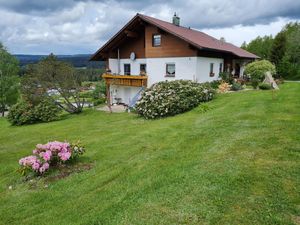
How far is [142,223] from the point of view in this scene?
403 centimetres

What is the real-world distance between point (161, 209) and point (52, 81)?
1941cm

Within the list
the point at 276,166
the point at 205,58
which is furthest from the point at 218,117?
the point at 205,58

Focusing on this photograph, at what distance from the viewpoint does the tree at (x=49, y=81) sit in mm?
21297

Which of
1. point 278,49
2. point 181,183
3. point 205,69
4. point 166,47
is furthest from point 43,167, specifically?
point 278,49

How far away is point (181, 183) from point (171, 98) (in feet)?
32.1

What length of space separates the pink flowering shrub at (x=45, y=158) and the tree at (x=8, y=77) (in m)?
33.2

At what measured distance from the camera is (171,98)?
14.7 m

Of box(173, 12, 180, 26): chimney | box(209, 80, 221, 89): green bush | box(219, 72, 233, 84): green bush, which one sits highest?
box(173, 12, 180, 26): chimney

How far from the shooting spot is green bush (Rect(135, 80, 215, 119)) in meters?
14.4

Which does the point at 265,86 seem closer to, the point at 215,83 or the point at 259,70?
the point at 215,83

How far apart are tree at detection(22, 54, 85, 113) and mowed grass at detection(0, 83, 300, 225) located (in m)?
13.2

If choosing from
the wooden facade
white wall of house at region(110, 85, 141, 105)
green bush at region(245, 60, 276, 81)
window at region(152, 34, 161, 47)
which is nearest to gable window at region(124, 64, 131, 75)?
white wall of house at region(110, 85, 141, 105)

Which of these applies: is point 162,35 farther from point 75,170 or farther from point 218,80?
point 75,170

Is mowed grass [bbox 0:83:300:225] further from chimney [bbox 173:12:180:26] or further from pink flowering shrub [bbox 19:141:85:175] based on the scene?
chimney [bbox 173:12:180:26]
